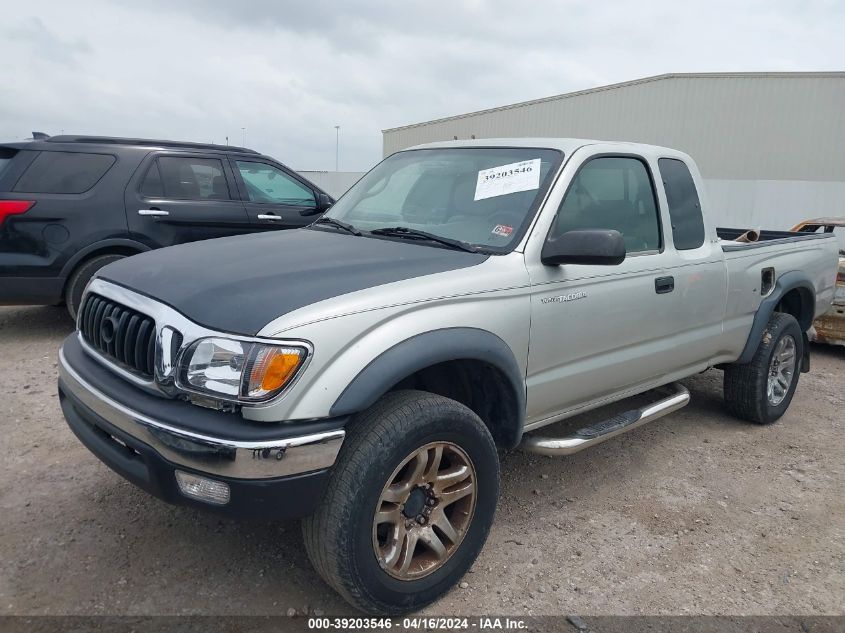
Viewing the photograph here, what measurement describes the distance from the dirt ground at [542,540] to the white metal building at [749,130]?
13594 millimetres

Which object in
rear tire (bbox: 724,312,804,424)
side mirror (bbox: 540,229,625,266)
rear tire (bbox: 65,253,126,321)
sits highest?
side mirror (bbox: 540,229,625,266)

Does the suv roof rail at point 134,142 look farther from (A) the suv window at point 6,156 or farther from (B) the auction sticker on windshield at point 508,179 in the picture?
(B) the auction sticker on windshield at point 508,179

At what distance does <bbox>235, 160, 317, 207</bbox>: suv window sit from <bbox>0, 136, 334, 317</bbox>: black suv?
0.01 meters

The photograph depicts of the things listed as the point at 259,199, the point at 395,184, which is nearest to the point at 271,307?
the point at 395,184

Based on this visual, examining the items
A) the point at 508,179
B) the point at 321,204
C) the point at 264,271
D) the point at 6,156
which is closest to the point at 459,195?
the point at 508,179

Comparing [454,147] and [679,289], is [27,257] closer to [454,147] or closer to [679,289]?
[454,147]

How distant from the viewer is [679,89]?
18.6 metres

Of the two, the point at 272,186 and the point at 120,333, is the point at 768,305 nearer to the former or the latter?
the point at 120,333

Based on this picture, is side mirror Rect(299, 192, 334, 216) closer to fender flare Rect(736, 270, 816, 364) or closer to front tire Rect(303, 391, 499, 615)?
fender flare Rect(736, 270, 816, 364)

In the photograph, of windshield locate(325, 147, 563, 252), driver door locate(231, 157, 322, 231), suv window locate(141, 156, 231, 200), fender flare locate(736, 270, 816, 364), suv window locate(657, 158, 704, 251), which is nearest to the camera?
windshield locate(325, 147, 563, 252)

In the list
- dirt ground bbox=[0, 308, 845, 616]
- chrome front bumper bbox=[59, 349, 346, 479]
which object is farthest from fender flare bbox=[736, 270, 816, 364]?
chrome front bumper bbox=[59, 349, 346, 479]

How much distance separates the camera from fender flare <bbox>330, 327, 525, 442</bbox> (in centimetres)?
217

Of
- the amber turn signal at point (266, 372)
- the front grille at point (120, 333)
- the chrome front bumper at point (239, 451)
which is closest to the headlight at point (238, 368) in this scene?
the amber turn signal at point (266, 372)

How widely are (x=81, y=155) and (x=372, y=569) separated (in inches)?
209
